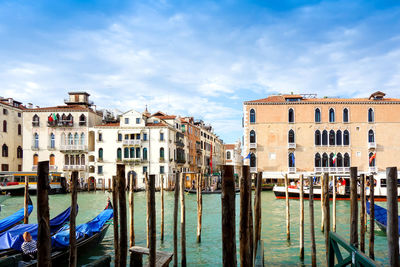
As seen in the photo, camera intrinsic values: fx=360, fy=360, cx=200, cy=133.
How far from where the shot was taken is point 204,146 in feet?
147

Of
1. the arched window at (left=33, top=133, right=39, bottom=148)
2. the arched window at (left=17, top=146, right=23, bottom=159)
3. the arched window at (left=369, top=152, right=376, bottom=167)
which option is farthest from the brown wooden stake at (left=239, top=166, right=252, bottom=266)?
the arched window at (left=17, top=146, right=23, bottom=159)

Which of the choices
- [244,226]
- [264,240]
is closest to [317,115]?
[264,240]

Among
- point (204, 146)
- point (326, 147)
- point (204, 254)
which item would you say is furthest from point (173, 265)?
point (204, 146)

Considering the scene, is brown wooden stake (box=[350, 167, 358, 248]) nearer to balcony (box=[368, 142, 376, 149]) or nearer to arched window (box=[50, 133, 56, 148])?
balcony (box=[368, 142, 376, 149])

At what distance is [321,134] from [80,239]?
73.3 ft

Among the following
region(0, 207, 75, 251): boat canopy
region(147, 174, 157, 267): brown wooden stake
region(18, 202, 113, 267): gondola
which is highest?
region(147, 174, 157, 267): brown wooden stake

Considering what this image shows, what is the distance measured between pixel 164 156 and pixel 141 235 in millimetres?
19893

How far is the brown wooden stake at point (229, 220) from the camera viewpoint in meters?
3.08

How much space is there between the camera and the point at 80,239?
7.57 m

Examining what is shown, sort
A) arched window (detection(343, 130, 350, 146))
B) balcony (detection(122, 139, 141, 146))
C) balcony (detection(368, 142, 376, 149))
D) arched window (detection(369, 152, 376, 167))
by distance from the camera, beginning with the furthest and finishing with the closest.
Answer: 1. balcony (detection(122, 139, 141, 146))
2. arched window (detection(343, 130, 350, 146))
3. balcony (detection(368, 142, 376, 149))
4. arched window (detection(369, 152, 376, 167))

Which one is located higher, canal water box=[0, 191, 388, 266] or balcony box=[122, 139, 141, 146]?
balcony box=[122, 139, 141, 146]

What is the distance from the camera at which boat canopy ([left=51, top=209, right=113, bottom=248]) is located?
6652 millimetres

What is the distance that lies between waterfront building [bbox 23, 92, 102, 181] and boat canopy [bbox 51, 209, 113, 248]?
22261 millimetres

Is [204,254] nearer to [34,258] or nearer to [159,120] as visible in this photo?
[34,258]
